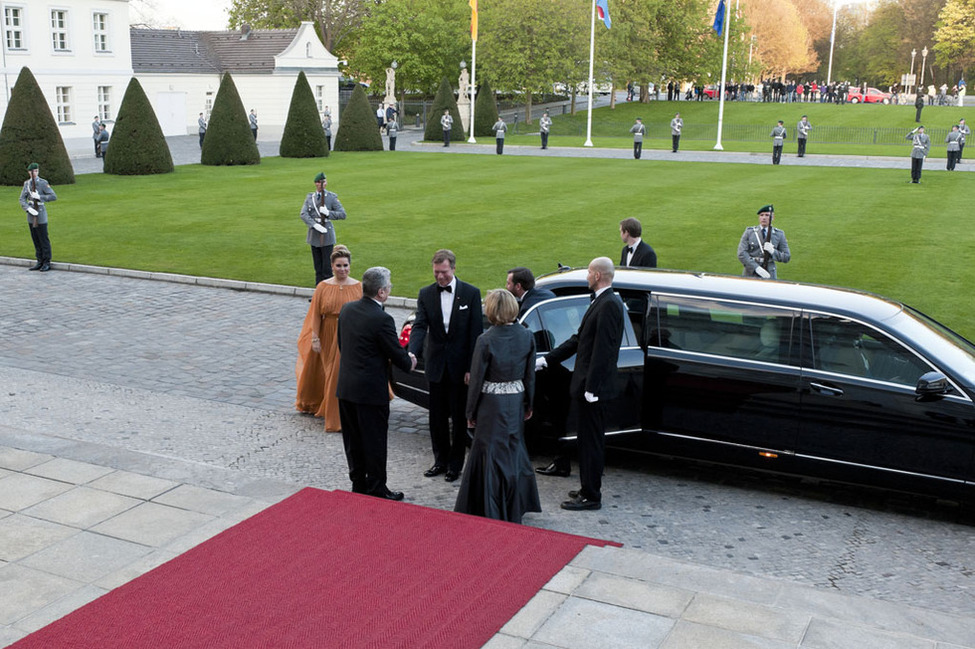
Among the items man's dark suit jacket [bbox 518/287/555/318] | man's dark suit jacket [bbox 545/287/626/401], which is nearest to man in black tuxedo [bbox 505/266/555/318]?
man's dark suit jacket [bbox 518/287/555/318]

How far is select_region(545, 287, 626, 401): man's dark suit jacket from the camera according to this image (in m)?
7.76

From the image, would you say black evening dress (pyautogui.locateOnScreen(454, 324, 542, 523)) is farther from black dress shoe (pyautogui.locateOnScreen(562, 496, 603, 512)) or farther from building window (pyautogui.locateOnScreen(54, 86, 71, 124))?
building window (pyautogui.locateOnScreen(54, 86, 71, 124))

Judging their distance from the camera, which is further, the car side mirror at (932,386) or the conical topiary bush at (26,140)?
the conical topiary bush at (26,140)

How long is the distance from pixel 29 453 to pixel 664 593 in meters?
5.60

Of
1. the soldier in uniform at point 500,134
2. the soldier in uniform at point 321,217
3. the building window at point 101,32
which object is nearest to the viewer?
the soldier in uniform at point 321,217

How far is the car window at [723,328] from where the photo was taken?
8242mm

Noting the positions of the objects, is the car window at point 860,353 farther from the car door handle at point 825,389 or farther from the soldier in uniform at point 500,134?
the soldier in uniform at point 500,134

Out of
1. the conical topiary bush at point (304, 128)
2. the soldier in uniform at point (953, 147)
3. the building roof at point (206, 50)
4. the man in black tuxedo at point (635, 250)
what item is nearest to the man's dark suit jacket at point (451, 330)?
the man in black tuxedo at point (635, 250)

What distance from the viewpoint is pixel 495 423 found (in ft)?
24.1

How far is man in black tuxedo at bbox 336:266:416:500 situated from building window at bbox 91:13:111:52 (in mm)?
46042

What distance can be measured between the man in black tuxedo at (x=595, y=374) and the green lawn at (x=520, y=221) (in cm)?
782

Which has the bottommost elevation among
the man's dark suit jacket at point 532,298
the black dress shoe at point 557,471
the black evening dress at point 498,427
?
the black dress shoe at point 557,471

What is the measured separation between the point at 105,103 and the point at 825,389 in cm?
4798

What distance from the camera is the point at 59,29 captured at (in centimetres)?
4619
